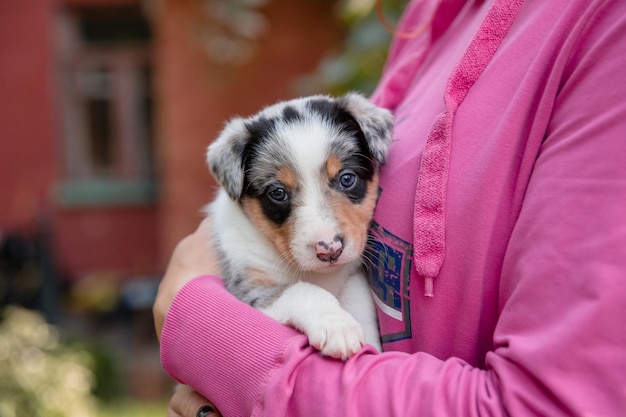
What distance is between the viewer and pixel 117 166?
8180 millimetres

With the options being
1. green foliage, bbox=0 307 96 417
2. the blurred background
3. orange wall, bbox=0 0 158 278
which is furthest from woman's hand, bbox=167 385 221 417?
orange wall, bbox=0 0 158 278

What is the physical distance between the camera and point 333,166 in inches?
82.6

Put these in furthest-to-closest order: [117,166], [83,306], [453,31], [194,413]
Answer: [117,166] → [83,306] → [453,31] → [194,413]

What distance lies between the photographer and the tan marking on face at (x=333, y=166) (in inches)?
82.4

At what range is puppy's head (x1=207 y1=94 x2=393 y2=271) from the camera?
6.43 feet

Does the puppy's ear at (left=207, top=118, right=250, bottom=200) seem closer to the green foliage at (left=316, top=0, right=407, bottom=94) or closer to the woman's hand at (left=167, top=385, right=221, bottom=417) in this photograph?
the woman's hand at (left=167, top=385, right=221, bottom=417)

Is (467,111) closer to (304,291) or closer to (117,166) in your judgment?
(304,291)

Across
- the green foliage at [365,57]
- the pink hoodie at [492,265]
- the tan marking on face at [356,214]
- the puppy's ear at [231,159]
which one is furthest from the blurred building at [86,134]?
the pink hoodie at [492,265]

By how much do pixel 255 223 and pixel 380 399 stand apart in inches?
42.1

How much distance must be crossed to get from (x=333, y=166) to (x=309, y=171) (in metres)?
0.07

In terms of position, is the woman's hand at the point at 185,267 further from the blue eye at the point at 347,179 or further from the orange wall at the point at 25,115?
the orange wall at the point at 25,115

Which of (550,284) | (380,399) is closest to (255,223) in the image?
(380,399)

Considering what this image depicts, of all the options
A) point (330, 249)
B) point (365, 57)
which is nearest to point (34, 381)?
point (365, 57)

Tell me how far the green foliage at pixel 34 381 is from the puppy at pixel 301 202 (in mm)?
2943
